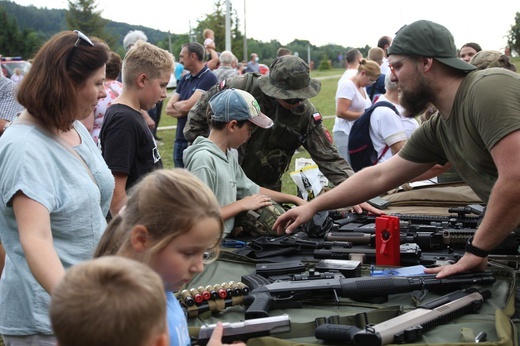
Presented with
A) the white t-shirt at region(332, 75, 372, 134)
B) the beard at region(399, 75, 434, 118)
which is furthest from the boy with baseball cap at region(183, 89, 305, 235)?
the white t-shirt at region(332, 75, 372, 134)

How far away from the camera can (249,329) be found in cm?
233

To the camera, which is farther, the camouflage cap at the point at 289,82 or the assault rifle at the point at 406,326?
the camouflage cap at the point at 289,82

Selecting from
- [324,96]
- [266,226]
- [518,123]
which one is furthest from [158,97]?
[324,96]

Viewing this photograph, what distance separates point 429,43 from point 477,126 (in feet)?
1.59

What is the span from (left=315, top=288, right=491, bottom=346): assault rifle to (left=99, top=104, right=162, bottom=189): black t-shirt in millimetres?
1613

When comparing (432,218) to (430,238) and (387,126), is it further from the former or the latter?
(387,126)

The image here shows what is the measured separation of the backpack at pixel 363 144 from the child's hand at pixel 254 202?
6.76ft

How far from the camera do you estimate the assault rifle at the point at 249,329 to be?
7.45 feet

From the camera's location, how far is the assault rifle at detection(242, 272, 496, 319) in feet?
8.79

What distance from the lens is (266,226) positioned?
3736 mm

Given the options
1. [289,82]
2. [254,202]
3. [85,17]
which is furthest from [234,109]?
[85,17]

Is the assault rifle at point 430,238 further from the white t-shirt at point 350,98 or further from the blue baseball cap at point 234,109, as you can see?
the white t-shirt at point 350,98

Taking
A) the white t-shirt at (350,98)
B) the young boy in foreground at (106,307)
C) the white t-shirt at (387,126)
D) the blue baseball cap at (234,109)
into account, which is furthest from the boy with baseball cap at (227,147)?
the white t-shirt at (350,98)

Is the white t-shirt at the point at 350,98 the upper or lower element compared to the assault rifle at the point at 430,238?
upper
